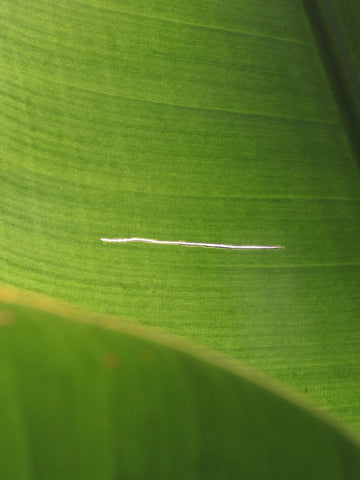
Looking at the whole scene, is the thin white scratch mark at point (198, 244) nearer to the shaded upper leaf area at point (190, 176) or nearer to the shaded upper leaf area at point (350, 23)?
the shaded upper leaf area at point (190, 176)

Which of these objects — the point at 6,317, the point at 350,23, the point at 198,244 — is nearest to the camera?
the point at 6,317

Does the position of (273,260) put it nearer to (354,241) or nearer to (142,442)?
(354,241)

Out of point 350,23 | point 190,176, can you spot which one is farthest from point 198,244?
point 350,23

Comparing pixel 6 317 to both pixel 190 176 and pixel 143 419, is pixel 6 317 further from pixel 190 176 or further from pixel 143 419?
pixel 190 176

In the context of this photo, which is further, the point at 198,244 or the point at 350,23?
the point at 350,23

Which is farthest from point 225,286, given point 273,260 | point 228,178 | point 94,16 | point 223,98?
point 94,16

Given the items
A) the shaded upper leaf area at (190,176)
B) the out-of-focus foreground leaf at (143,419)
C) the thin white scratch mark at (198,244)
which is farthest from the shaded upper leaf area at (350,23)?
the out-of-focus foreground leaf at (143,419)
